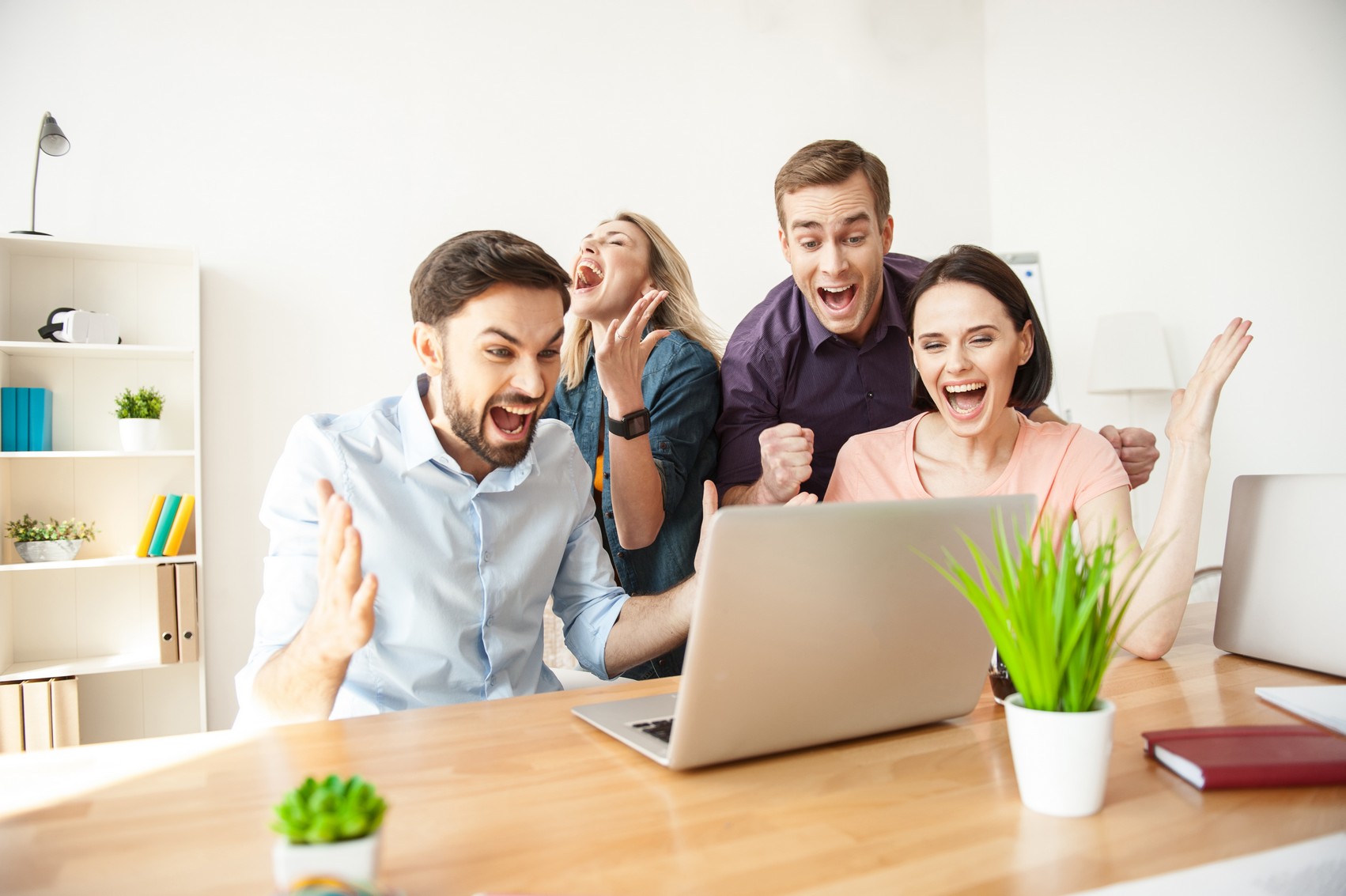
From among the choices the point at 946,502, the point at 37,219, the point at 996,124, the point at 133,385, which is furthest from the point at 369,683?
the point at 996,124

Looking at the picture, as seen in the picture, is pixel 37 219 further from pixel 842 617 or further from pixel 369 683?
pixel 842 617

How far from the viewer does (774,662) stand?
2.92 feet

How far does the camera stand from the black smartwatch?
205 centimetres

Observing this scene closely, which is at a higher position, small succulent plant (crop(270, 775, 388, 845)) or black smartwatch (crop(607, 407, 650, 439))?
black smartwatch (crop(607, 407, 650, 439))

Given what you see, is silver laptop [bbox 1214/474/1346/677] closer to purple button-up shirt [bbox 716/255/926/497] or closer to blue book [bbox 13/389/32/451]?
purple button-up shirt [bbox 716/255/926/497]

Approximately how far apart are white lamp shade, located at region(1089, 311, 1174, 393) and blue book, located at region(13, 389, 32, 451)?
406 centimetres

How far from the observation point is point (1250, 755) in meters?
0.88

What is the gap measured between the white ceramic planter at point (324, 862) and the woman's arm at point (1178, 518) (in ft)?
3.83

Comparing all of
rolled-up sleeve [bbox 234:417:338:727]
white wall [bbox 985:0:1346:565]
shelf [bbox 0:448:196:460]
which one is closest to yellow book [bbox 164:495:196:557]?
shelf [bbox 0:448:196:460]

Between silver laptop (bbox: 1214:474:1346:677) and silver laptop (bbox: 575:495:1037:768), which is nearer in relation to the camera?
silver laptop (bbox: 575:495:1037:768)

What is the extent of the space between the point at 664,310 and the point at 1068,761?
1.85 metres

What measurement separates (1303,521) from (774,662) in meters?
0.90

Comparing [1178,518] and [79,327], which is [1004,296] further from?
[79,327]

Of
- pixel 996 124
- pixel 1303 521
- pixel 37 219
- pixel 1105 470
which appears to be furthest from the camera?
pixel 996 124
